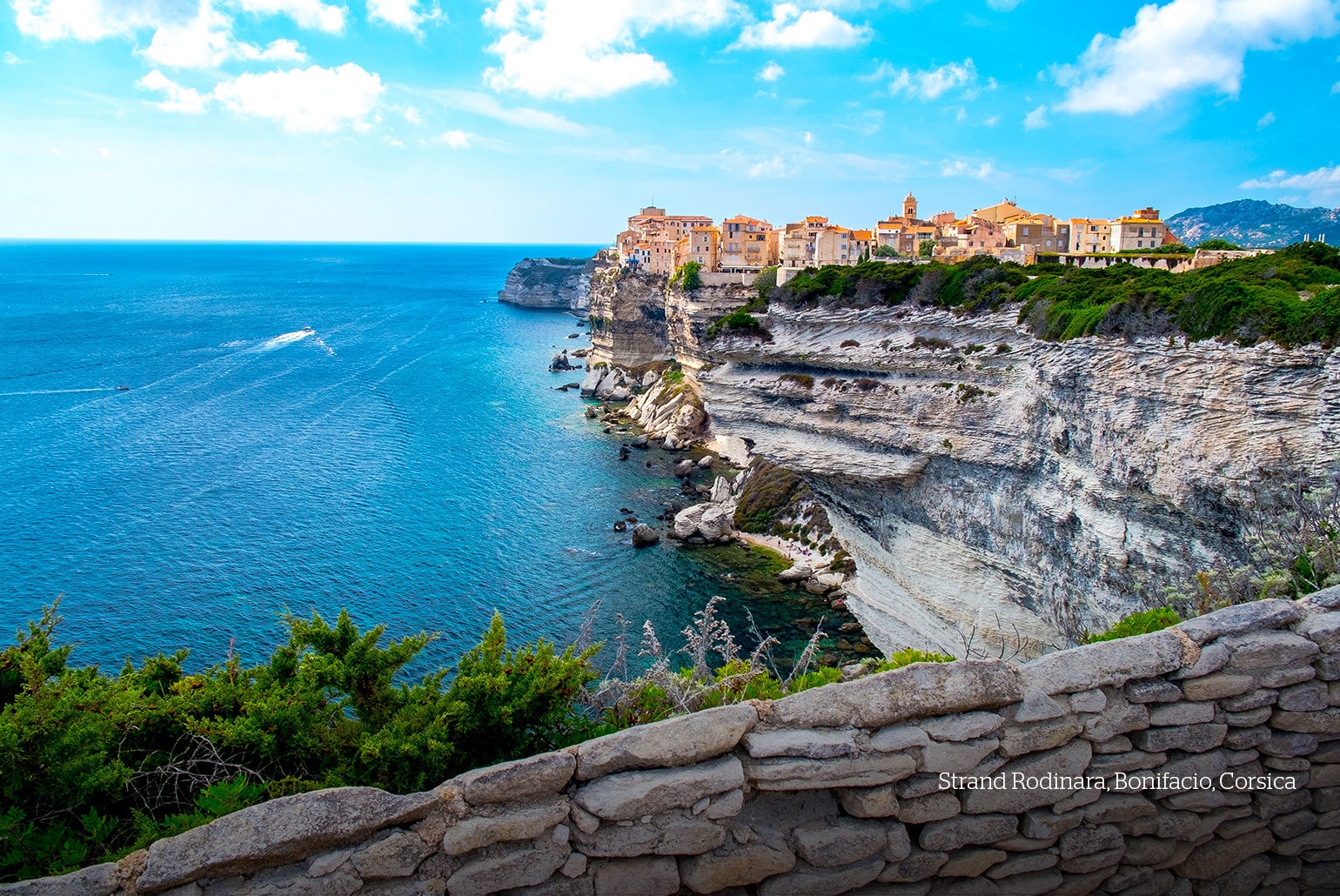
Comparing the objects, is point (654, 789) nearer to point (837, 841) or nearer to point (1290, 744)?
point (837, 841)

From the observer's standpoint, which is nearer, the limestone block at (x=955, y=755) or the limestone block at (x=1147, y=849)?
the limestone block at (x=955, y=755)

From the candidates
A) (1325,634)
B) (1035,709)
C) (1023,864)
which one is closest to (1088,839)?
(1023,864)

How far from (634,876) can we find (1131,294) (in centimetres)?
1803

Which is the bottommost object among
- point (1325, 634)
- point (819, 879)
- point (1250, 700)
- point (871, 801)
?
point (819, 879)

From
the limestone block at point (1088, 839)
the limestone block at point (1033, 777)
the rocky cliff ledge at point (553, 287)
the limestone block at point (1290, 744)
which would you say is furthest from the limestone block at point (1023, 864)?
the rocky cliff ledge at point (553, 287)

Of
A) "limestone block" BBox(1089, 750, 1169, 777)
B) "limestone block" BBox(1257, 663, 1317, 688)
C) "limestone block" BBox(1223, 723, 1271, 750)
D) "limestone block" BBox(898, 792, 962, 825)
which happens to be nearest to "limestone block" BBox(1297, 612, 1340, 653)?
"limestone block" BBox(1257, 663, 1317, 688)

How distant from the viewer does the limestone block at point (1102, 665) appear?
5871mm

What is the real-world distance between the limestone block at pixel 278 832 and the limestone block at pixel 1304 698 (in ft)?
20.4

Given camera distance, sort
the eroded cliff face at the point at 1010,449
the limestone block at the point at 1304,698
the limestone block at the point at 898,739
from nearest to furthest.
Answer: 1. the limestone block at the point at 898,739
2. the limestone block at the point at 1304,698
3. the eroded cliff face at the point at 1010,449

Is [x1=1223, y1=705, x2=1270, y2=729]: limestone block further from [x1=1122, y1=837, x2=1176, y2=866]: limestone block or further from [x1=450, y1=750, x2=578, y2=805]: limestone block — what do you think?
[x1=450, y1=750, x2=578, y2=805]: limestone block

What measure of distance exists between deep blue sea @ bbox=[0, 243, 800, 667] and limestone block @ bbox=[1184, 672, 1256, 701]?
2524cm

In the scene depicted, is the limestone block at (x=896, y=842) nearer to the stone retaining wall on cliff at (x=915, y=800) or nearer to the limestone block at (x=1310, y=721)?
the stone retaining wall on cliff at (x=915, y=800)

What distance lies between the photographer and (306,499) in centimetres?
4450

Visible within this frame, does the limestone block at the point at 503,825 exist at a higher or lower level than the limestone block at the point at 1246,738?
lower
